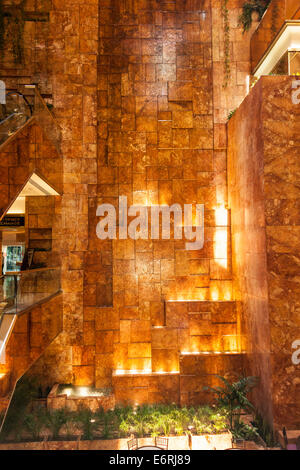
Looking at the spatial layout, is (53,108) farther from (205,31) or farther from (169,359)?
(169,359)

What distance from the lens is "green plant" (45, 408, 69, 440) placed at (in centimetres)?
620

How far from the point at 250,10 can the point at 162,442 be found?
10.5m

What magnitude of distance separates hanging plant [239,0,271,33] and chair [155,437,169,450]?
392 inches

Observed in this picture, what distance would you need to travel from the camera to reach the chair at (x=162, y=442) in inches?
224

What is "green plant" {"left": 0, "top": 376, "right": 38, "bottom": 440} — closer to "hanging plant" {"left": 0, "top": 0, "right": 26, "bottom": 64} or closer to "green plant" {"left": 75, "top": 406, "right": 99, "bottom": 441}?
"green plant" {"left": 75, "top": 406, "right": 99, "bottom": 441}

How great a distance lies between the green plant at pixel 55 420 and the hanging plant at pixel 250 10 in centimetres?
1053

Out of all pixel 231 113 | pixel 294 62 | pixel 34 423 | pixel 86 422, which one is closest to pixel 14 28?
pixel 231 113

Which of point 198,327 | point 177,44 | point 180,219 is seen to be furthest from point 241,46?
point 198,327

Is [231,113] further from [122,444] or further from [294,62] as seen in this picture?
[122,444]

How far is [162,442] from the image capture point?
19.0ft

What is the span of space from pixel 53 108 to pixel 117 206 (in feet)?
10.0

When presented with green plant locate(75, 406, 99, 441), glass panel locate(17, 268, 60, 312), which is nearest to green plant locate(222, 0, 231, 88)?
glass panel locate(17, 268, 60, 312)

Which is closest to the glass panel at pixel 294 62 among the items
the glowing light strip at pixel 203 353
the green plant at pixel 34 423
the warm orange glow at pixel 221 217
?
the warm orange glow at pixel 221 217

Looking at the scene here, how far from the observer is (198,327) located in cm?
779
